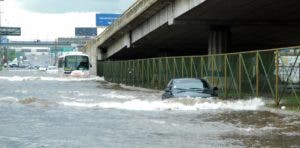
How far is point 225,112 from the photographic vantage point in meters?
23.6

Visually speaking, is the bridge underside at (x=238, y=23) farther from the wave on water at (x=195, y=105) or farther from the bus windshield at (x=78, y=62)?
the bus windshield at (x=78, y=62)

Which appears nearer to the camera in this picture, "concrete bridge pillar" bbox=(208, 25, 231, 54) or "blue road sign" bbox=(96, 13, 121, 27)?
"concrete bridge pillar" bbox=(208, 25, 231, 54)

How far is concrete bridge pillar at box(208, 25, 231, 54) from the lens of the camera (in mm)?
43406

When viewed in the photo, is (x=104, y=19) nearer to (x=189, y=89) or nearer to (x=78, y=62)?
(x=78, y=62)

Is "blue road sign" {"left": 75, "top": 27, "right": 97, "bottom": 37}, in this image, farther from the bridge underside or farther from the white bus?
the bridge underside

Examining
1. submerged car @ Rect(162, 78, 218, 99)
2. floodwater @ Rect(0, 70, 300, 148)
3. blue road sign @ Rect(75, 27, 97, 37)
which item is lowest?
floodwater @ Rect(0, 70, 300, 148)

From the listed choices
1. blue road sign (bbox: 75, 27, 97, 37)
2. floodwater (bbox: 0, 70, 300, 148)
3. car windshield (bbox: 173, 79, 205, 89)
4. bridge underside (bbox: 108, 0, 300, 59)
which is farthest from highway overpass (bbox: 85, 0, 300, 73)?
blue road sign (bbox: 75, 27, 97, 37)

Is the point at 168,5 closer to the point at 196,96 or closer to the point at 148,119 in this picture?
the point at 196,96

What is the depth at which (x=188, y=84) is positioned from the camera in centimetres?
2659

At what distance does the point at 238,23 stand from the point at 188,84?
16754 mm

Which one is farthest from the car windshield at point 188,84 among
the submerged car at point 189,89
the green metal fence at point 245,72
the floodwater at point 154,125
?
the green metal fence at point 245,72

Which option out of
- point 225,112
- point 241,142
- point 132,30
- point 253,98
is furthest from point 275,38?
point 241,142

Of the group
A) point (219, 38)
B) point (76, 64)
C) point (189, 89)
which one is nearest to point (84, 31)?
point (76, 64)

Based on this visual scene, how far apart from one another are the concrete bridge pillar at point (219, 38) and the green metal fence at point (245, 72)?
10.2ft
